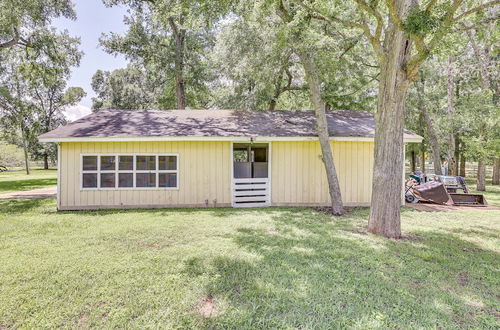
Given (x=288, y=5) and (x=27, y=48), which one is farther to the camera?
(x=27, y=48)

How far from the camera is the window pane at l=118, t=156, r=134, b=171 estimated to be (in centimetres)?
836

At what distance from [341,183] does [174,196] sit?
534cm

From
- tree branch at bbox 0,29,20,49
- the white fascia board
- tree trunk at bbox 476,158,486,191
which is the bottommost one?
tree trunk at bbox 476,158,486,191

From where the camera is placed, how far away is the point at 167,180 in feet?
28.0

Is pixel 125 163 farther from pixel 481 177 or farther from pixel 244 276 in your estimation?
pixel 481 177

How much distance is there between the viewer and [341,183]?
8891mm

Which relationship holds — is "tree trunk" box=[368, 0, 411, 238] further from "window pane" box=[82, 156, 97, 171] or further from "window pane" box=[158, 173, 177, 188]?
"window pane" box=[82, 156, 97, 171]

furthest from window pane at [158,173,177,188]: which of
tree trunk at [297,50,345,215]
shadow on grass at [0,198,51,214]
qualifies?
tree trunk at [297,50,345,215]

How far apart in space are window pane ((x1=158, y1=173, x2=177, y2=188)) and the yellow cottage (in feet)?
0.10

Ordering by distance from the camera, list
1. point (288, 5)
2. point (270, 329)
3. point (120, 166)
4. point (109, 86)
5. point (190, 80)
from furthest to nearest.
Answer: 1. point (109, 86)
2. point (190, 80)
3. point (120, 166)
4. point (288, 5)
5. point (270, 329)

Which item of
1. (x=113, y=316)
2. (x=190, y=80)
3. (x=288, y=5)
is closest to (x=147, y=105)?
(x=190, y=80)

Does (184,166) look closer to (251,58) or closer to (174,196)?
(174,196)

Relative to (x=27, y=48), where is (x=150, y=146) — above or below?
below

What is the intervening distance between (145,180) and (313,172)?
17.4 ft
